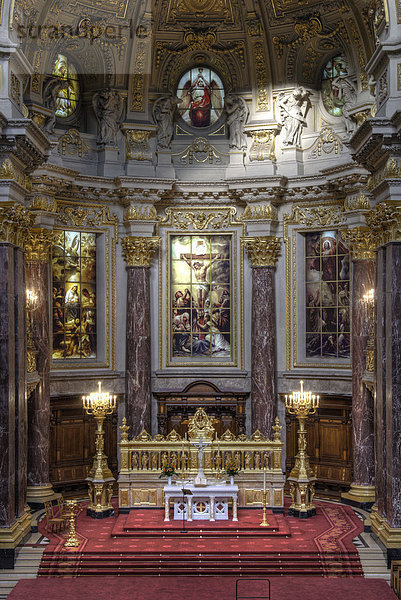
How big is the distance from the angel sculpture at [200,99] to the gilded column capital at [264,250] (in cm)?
473

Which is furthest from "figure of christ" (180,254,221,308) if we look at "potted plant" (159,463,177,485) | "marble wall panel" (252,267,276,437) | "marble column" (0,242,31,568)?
"marble column" (0,242,31,568)

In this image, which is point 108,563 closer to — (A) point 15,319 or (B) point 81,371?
(A) point 15,319

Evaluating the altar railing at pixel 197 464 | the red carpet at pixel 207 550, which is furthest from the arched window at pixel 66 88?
the red carpet at pixel 207 550

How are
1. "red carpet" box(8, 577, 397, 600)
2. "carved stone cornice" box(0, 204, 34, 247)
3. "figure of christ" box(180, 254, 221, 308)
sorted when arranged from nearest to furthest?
"red carpet" box(8, 577, 397, 600), "carved stone cornice" box(0, 204, 34, 247), "figure of christ" box(180, 254, 221, 308)

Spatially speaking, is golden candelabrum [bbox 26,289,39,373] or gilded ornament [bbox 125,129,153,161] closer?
golden candelabrum [bbox 26,289,39,373]

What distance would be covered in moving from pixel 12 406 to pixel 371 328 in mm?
10369

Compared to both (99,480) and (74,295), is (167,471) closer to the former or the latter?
(99,480)

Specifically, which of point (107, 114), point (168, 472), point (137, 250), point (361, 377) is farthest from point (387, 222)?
point (107, 114)

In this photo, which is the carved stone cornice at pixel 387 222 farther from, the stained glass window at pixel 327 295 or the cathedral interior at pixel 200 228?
the stained glass window at pixel 327 295

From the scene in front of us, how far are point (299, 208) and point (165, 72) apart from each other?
6326 mm

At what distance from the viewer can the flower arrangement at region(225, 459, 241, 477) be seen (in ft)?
70.7

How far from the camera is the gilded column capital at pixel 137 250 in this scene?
87.8 ft

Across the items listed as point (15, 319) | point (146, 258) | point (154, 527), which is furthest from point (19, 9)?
point (154, 527)

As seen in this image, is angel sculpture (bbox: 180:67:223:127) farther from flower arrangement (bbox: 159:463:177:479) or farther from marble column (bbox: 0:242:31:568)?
flower arrangement (bbox: 159:463:177:479)
